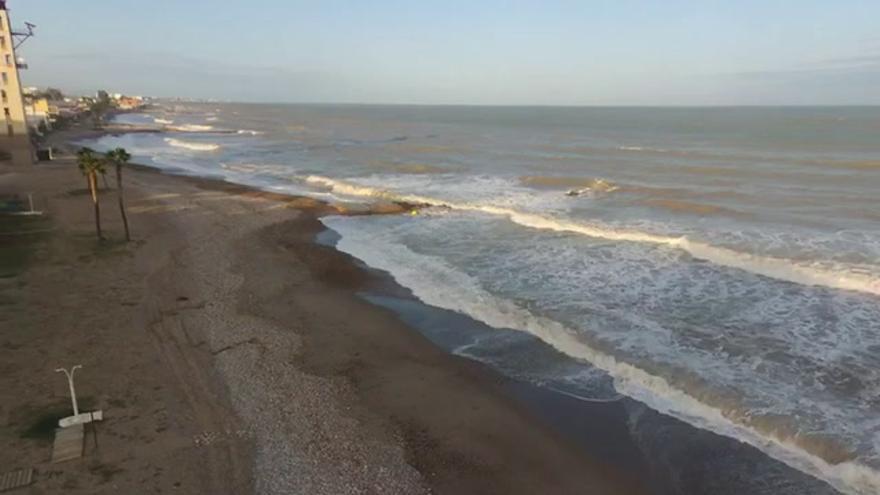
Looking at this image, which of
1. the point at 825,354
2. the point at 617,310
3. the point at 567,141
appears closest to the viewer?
the point at 825,354

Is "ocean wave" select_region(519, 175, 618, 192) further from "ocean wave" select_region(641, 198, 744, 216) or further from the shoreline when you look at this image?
the shoreline

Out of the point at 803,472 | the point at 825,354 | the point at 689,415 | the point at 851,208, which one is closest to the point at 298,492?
the point at 689,415

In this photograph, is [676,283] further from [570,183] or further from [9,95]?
[9,95]

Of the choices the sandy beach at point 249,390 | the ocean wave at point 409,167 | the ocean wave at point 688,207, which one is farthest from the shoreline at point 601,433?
the ocean wave at point 409,167

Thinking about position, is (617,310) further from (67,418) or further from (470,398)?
(67,418)

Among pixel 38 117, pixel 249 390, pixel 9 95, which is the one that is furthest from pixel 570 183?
pixel 38 117

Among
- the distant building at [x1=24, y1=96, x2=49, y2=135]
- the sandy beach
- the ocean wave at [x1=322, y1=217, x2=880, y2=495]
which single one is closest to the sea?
the ocean wave at [x1=322, y1=217, x2=880, y2=495]

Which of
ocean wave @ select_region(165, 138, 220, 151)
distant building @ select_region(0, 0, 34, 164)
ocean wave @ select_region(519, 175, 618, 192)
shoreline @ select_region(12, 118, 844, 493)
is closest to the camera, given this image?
shoreline @ select_region(12, 118, 844, 493)
